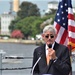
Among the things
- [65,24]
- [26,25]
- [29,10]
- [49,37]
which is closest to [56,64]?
[49,37]

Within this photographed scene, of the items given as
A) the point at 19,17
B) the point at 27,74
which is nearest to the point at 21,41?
the point at 19,17

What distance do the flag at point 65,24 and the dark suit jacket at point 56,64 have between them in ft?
7.62

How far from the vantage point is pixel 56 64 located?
3.53 m

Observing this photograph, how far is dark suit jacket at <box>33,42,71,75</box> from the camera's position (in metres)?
3.55

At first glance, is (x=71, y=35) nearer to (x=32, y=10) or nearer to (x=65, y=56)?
(x=65, y=56)

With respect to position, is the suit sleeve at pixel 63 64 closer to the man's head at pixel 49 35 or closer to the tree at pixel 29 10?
the man's head at pixel 49 35

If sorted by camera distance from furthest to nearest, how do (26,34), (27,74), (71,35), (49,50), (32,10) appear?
1. (32,10)
2. (26,34)
3. (27,74)
4. (71,35)
5. (49,50)

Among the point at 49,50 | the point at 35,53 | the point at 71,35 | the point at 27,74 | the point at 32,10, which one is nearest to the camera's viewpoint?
the point at 49,50

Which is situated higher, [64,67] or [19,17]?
[64,67]

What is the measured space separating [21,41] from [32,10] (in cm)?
915

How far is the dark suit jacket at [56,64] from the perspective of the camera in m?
3.55

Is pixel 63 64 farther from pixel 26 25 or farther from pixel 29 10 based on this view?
pixel 29 10

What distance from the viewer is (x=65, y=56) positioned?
3.64 meters

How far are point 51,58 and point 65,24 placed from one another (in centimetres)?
286
